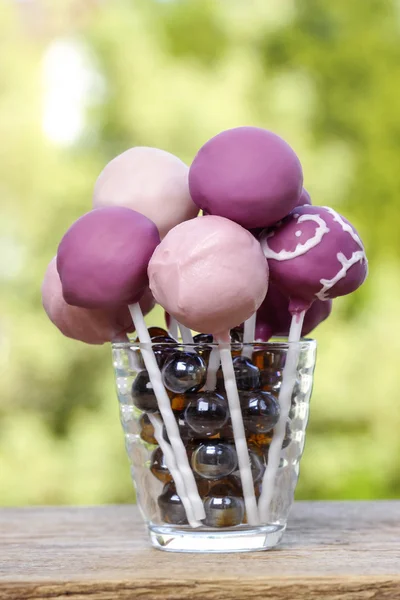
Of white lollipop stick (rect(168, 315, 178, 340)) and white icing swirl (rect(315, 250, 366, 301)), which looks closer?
white icing swirl (rect(315, 250, 366, 301))

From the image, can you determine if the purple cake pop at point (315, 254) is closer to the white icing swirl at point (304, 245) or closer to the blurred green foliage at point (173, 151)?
the white icing swirl at point (304, 245)

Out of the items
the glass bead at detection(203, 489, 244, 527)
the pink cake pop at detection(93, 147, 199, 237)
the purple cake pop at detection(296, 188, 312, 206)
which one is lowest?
the glass bead at detection(203, 489, 244, 527)

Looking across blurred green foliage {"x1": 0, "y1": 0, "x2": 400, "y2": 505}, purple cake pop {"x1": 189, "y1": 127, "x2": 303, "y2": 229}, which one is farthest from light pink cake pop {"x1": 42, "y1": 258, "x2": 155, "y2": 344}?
blurred green foliage {"x1": 0, "y1": 0, "x2": 400, "y2": 505}

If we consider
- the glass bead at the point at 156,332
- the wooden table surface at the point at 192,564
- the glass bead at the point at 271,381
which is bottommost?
the wooden table surface at the point at 192,564

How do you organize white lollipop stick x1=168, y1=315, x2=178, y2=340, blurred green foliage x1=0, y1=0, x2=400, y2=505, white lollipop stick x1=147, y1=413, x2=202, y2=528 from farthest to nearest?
blurred green foliage x1=0, y1=0, x2=400, y2=505
white lollipop stick x1=168, y1=315, x2=178, y2=340
white lollipop stick x1=147, y1=413, x2=202, y2=528

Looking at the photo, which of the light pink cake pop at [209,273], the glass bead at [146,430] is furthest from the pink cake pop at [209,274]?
the glass bead at [146,430]

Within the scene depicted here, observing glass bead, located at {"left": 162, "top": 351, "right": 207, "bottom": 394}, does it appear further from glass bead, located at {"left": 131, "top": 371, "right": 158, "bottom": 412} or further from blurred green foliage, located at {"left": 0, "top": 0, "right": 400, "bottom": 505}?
blurred green foliage, located at {"left": 0, "top": 0, "right": 400, "bottom": 505}
